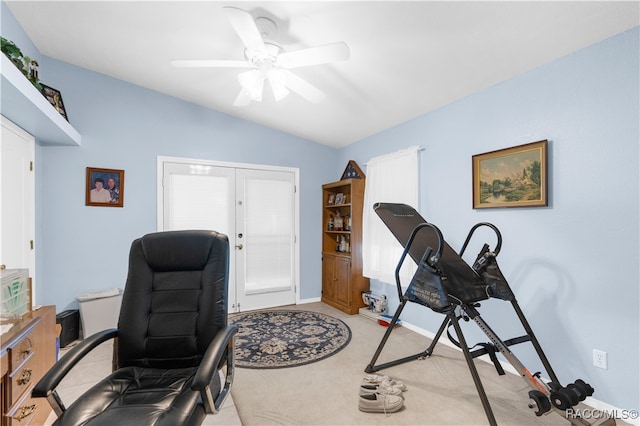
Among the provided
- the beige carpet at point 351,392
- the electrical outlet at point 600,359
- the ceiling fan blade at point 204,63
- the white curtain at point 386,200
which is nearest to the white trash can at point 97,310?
the beige carpet at point 351,392

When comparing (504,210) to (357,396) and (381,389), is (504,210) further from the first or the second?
(357,396)

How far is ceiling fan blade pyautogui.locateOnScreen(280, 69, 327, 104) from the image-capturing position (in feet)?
7.10

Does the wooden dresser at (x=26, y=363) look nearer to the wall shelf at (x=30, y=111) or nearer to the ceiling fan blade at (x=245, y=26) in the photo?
the wall shelf at (x=30, y=111)

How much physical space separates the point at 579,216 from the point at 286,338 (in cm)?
273

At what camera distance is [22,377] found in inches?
59.9

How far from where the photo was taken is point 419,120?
3.36 metres

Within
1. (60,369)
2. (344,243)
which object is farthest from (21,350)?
(344,243)

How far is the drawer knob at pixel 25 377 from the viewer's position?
1.50 m

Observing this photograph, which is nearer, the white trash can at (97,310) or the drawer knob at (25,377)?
the drawer knob at (25,377)

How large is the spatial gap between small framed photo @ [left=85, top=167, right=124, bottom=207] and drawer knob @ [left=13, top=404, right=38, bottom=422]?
7.64 ft

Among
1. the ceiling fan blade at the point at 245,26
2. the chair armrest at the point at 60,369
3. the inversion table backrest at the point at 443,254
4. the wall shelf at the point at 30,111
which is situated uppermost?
the ceiling fan blade at the point at 245,26

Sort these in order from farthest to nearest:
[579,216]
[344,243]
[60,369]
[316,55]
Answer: [344,243]
[579,216]
[316,55]
[60,369]

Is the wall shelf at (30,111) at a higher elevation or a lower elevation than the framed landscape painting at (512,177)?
higher

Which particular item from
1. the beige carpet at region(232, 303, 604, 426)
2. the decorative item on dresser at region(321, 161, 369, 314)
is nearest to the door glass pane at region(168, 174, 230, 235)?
the decorative item on dresser at region(321, 161, 369, 314)
